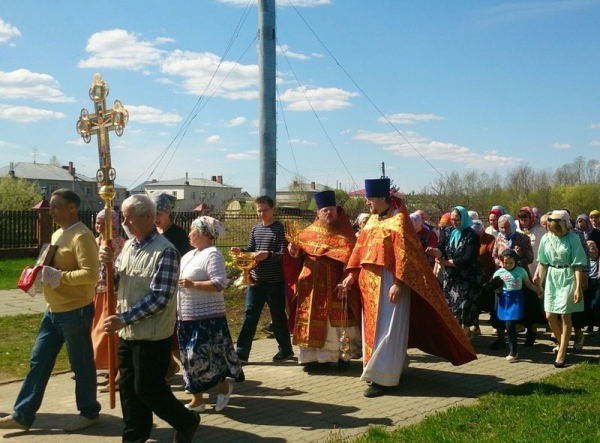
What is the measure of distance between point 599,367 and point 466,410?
247cm

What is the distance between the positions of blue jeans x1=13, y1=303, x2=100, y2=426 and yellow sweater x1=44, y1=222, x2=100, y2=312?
0.09m

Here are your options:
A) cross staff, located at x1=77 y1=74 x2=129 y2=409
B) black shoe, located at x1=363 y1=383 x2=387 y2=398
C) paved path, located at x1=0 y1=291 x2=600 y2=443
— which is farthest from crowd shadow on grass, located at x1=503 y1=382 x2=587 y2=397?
cross staff, located at x1=77 y1=74 x2=129 y2=409

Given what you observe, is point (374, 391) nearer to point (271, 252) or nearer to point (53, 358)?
point (271, 252)

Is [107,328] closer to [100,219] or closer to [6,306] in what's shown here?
[100,219]

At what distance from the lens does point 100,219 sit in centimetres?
655

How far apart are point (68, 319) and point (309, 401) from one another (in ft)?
7.70

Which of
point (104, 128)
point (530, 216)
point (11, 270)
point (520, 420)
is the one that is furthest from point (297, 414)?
point (11, 270)

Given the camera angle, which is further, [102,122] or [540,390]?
[540,390]

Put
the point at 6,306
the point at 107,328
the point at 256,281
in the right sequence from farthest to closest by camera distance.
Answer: the point at 6,306 < the point at 256,281 < the point at 107,328

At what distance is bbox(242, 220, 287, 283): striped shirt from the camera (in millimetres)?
7730

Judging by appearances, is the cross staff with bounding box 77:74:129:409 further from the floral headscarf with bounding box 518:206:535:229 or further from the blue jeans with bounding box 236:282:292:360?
the floral headscarf with bounding box 518:206:535:229

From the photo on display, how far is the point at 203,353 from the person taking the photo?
5633mm

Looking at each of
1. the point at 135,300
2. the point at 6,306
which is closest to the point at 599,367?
the point at 135,300

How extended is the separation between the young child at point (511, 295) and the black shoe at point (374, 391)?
2.25m
